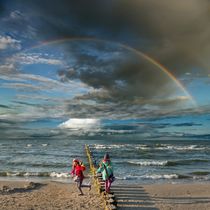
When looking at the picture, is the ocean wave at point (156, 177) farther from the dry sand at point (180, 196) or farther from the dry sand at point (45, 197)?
the dry sand at point (45, 197)

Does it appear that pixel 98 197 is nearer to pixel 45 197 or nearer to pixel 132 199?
pixel 132 199

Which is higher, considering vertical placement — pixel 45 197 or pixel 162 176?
pixel 162 176

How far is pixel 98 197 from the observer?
56.3 feet

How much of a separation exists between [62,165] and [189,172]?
11256mm

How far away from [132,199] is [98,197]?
160 centimetres

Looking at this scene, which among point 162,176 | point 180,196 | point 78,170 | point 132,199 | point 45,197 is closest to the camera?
point 132,199

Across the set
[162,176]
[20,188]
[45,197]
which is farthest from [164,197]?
[162,176]

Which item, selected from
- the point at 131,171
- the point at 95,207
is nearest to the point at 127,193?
the point at 95,207

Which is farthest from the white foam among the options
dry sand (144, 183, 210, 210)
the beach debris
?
the beach debris

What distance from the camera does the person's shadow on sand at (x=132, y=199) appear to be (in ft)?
51.3

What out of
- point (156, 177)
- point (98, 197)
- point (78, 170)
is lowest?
point (98, 197)

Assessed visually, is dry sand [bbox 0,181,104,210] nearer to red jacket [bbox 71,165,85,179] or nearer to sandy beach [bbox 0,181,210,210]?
sandy beach [bbox 0,181,210,210]

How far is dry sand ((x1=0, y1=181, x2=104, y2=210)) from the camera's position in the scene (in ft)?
51.5

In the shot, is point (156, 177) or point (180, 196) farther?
point (156, 177)
